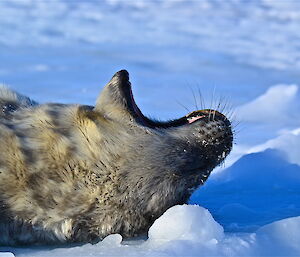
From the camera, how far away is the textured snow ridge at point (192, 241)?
2645 millimetres

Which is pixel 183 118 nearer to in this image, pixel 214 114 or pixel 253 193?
pixel 214 114

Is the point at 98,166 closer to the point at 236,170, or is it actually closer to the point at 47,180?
the point at 47,180

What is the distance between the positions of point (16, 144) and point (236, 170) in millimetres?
2038

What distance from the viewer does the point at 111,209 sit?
9.27 feet

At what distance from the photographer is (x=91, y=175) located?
2.82 metres

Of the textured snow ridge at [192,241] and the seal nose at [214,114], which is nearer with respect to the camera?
the textured snow ridge at [192,241]

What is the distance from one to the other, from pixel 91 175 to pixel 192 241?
48 cm

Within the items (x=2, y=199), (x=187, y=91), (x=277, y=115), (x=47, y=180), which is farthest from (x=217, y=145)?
(x=187, y=91)

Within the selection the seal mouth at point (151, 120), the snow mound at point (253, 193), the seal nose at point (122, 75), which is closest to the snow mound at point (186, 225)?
the snow mound at point (253, 193)

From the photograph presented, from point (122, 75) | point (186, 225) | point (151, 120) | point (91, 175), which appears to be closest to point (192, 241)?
point (186, 225)

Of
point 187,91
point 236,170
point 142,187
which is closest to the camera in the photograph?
point 142,187

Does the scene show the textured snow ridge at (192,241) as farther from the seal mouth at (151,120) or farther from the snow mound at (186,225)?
the seal mouth at (151,120)

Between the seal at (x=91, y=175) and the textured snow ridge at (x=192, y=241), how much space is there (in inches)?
3.0

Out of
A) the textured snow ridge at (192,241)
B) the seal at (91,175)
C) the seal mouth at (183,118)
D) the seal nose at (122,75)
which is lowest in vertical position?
the textured snow ridge at (192,241)
